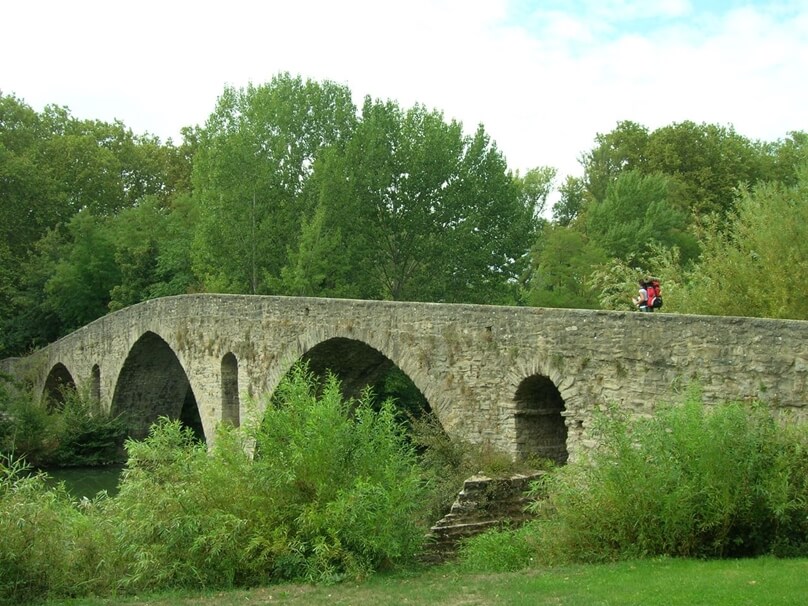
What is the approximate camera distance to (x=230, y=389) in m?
22.9

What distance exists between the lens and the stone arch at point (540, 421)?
13922 mm

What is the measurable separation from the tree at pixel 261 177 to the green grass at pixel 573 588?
20.1m

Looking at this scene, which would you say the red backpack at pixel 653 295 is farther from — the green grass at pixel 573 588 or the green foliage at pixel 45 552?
the green foliage at pixel 45 552

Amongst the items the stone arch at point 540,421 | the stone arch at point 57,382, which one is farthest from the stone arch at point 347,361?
the stone arch at point 57,382

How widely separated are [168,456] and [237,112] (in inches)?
871

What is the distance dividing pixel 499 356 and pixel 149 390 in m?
18.8

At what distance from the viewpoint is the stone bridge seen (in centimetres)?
1077

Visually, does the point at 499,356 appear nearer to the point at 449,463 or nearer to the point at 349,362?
the point at 449,463

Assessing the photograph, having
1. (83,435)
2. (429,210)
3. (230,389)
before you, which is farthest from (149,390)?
(429,210)

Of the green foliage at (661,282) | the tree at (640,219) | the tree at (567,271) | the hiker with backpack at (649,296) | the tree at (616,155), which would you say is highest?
the tree at (616,155)

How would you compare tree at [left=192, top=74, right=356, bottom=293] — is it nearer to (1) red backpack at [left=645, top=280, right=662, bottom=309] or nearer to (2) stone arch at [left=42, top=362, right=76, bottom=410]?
(2) stone arch at [left=42, top=362, right=76, bottom=410]

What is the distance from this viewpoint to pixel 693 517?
9477 mm

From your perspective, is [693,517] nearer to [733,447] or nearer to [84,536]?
[733,447]

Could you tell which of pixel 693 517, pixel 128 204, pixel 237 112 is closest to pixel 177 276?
pixel 237 112
